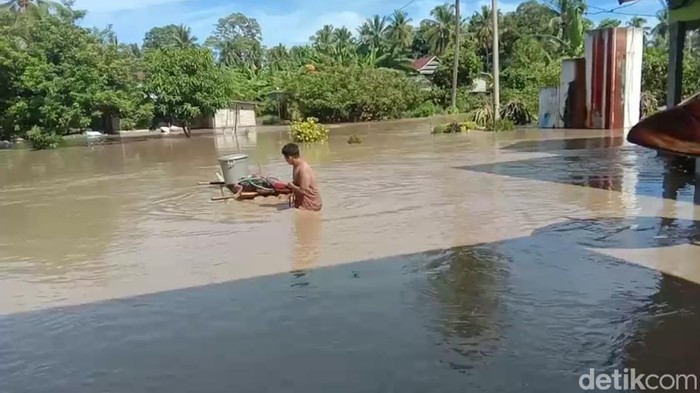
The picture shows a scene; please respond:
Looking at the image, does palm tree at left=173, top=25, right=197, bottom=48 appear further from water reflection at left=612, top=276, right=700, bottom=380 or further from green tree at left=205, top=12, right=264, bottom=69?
water reflection at left=612, top=276, right=700, bottom=380

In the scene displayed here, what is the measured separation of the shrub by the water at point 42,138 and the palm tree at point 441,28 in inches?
1586

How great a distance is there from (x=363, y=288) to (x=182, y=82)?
108 ft

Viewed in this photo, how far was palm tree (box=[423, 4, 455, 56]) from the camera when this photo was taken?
213 ft

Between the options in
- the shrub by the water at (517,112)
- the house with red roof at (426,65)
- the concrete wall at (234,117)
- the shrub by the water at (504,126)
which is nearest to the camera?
the shrub by the water at (504,126)

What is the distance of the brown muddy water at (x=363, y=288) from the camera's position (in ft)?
15.0

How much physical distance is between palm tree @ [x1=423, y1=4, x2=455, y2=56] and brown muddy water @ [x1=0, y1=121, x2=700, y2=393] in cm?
5398

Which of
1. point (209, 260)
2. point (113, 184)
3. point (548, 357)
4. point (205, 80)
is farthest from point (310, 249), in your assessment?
point (205, 80)

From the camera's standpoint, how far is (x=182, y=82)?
37125mm

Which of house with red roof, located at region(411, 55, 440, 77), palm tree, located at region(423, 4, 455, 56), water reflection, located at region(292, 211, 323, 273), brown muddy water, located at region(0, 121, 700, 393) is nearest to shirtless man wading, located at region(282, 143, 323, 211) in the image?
water reflection, located at region(292, 211, 323, 273)

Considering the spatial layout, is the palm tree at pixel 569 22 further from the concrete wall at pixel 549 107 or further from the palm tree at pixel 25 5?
the palm tree at pixel 25 5

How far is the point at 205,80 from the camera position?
37.7 metres

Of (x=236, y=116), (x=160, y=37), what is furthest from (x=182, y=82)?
(x=160, y=37)

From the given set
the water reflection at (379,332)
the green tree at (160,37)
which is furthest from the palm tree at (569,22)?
the green tree at (160,37)

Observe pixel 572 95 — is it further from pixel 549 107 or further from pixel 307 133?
pixel 307 133
